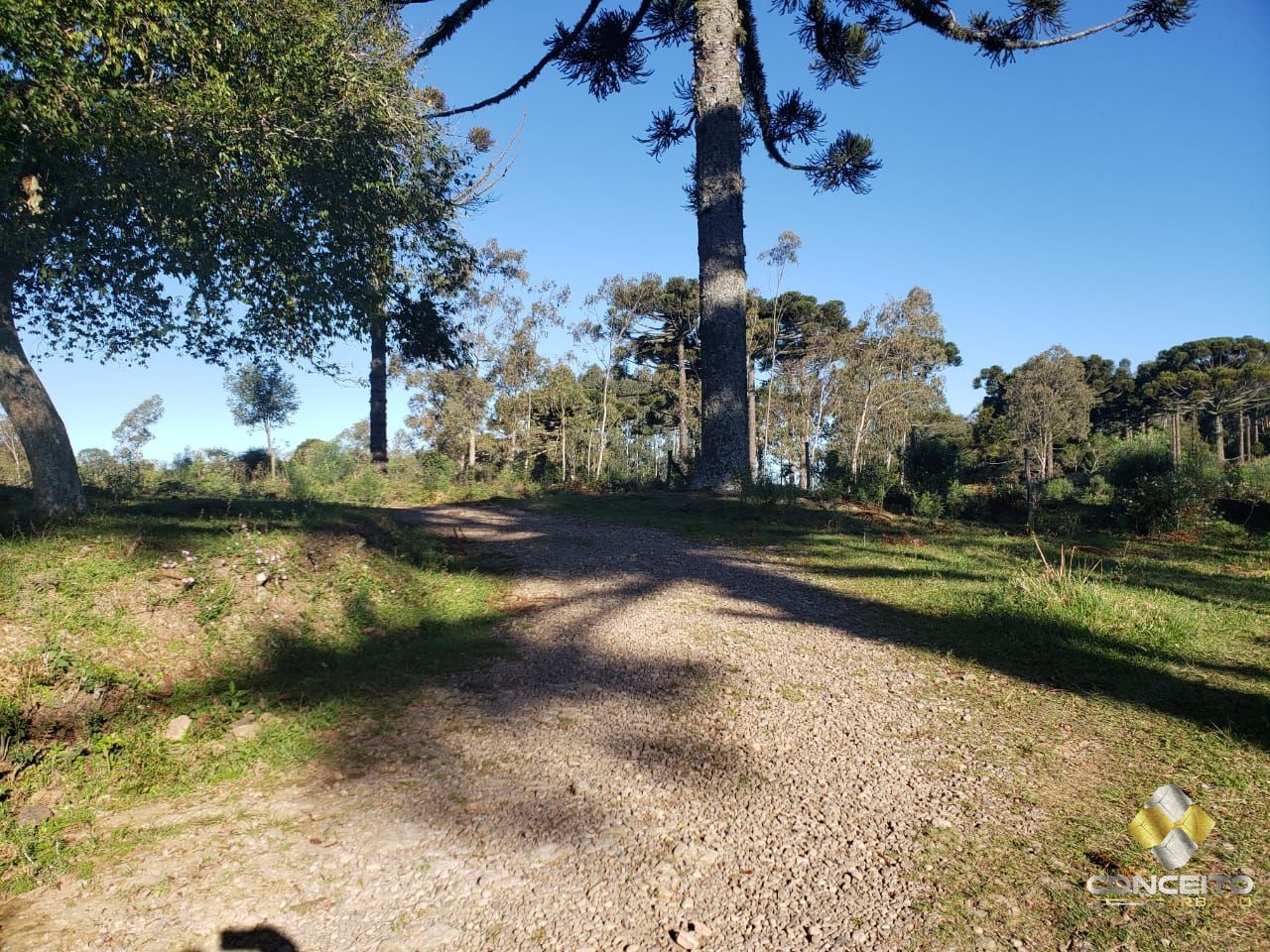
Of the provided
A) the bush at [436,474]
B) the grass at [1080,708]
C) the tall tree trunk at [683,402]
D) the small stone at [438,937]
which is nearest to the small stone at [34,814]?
the small stone at [438,937]

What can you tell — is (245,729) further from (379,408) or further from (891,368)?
(891,368)

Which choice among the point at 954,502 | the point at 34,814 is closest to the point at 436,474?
the point at 954,502

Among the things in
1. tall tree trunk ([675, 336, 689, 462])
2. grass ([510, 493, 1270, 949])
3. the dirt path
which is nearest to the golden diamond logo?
grass ([510, 493, 1270, 949])

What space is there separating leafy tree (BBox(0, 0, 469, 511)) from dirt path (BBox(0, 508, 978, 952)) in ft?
15.0

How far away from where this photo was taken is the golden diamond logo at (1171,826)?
206cm

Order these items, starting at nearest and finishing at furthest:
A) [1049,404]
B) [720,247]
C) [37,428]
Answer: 1. [37,428]
2. [720,247]
3. [1049,404]

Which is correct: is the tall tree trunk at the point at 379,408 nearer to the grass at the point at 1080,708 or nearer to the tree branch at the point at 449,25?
the tree branch at the point at 449,25

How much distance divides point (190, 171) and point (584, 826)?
6.49 meters

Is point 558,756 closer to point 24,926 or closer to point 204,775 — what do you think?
point 204,775

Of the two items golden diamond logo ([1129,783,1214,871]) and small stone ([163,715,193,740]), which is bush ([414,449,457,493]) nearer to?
small stone ([163,715,193,740])

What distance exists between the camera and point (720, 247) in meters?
10.6

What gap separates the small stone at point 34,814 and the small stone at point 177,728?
58 centimetres

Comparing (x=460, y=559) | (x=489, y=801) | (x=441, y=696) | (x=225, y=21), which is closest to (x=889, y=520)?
(x=460, y=559)

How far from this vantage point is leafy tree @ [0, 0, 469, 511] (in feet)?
16.7
